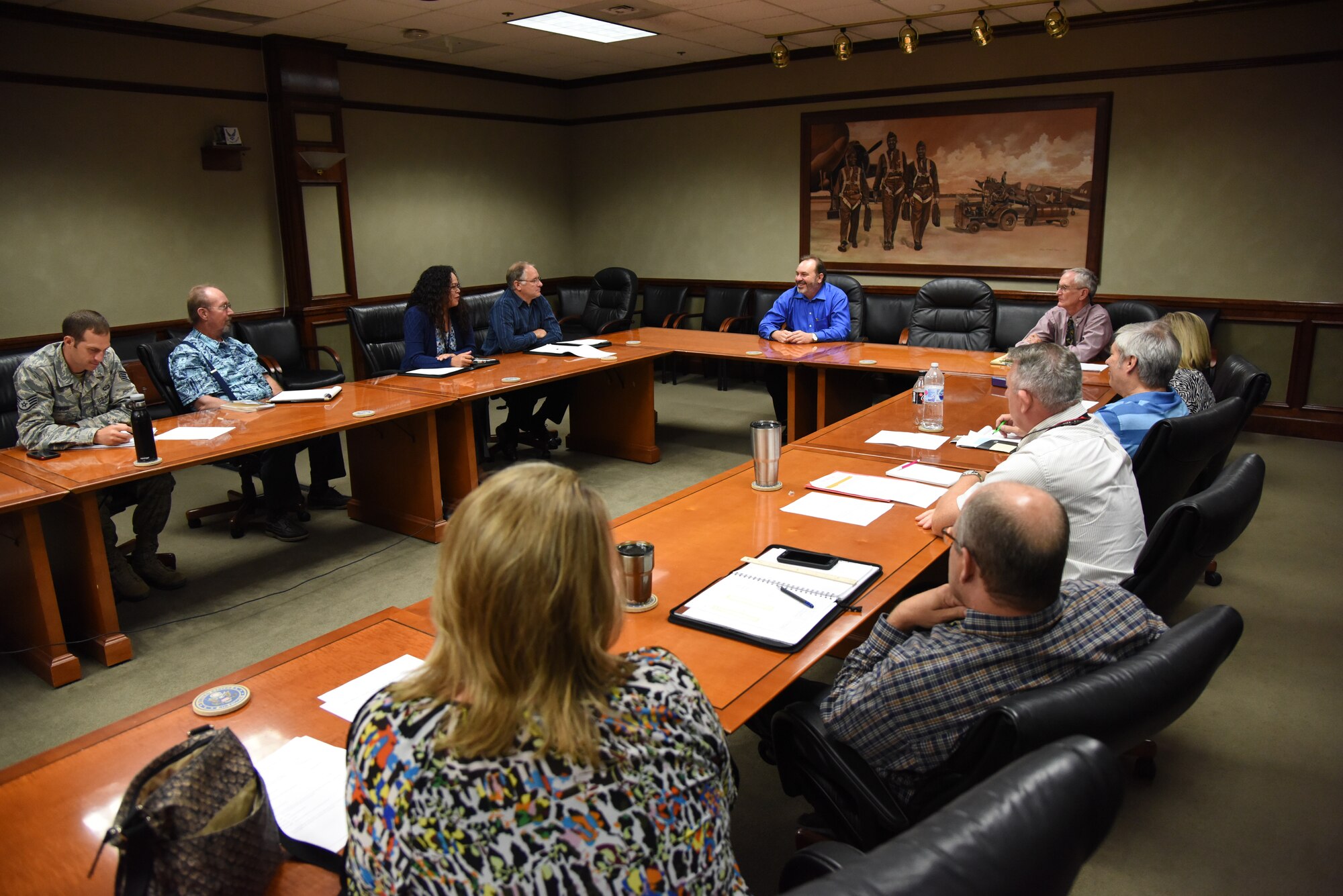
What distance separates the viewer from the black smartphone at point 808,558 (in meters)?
2.14

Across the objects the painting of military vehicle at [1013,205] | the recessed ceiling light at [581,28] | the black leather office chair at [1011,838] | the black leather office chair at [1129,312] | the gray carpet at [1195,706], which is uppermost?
the recessed ceiling light at [581,28]

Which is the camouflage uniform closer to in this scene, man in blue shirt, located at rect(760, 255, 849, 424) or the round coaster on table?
the round coaster on table

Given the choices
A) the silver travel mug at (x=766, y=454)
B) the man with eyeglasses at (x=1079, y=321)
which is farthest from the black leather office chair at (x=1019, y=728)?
the man with eyeglasses at (x=1079, y=321)

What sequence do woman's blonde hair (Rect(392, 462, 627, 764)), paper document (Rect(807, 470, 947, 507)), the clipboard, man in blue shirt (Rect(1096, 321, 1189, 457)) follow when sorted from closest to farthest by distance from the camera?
woman's blonde hair (Rect(392, 462, 627, 764)), the clipboard, paper document (Rect(807, 470, 947, 507)), man in blue shirt (Rect(1096, 321, 1189, 457))

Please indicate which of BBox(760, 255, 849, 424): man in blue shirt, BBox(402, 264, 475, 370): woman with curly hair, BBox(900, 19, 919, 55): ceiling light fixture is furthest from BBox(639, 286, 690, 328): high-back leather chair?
BBox(402, 264, 475, 370): woman with curly hair

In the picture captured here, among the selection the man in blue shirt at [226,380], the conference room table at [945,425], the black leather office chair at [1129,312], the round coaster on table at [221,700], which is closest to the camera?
the round coaster on table at [221,700]

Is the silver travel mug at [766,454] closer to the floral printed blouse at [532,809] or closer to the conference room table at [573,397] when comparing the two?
the floral printed blouse at [532,809]

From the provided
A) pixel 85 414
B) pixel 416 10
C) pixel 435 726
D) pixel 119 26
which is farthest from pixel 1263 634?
pixel 119 26

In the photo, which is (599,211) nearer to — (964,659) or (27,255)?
(27,255)

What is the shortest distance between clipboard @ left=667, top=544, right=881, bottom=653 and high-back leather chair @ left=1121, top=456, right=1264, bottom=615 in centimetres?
64

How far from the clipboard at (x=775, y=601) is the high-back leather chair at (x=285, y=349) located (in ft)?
14.6

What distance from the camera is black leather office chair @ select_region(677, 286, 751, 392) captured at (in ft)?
26.2

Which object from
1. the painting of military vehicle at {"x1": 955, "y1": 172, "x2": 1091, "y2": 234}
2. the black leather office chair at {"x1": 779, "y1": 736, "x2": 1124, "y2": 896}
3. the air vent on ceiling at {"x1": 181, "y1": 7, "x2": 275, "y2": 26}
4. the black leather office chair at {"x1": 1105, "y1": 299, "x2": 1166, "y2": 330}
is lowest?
the black leather office chair at {"x1": 779, "y1": 736, "x2": 1124, "y2": 896}

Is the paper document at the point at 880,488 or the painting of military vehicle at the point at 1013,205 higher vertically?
the painting of military vehicle at the point at 1013,205
